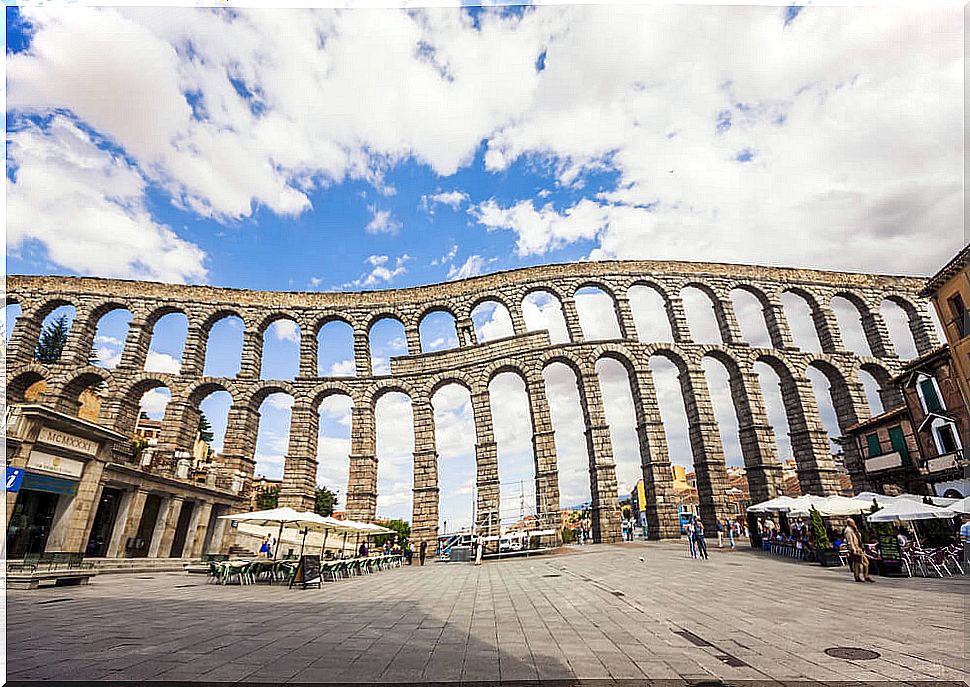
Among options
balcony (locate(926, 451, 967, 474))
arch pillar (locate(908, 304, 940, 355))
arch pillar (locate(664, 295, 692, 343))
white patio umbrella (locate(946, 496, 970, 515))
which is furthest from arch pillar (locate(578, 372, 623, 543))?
arch pillar (locate(908, 304, 940, 355))

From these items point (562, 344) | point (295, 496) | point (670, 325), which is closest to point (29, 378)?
point (295, 496)

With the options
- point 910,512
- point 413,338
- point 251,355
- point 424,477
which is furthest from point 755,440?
point 251,355

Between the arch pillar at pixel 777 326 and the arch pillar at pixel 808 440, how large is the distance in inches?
114

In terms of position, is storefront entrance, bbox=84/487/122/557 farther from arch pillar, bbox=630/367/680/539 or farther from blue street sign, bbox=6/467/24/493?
arch pillar, bbox=630/367/680/539

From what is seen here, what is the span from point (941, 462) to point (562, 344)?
69.9 ft

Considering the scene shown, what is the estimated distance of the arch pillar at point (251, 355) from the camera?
3644cm

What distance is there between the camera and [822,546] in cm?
Result: 1841

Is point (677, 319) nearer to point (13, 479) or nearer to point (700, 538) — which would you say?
point (700, 538)

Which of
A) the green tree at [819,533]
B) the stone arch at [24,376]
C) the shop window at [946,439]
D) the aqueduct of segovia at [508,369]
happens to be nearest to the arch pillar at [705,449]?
the aqueduct of segovia at [508,369]

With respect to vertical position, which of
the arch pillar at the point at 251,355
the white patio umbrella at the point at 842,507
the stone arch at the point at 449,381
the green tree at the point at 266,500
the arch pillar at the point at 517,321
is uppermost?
the arch pillar at the point at 517,321

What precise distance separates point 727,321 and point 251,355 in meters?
35.0

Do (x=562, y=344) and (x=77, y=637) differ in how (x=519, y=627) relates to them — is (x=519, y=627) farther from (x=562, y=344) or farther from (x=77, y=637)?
(x=562, y=344)

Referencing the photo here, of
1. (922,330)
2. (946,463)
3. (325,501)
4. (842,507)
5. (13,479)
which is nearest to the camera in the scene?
(13,479)

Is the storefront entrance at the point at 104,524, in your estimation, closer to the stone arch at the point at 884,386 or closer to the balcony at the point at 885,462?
the balcony at the point at 885,462
